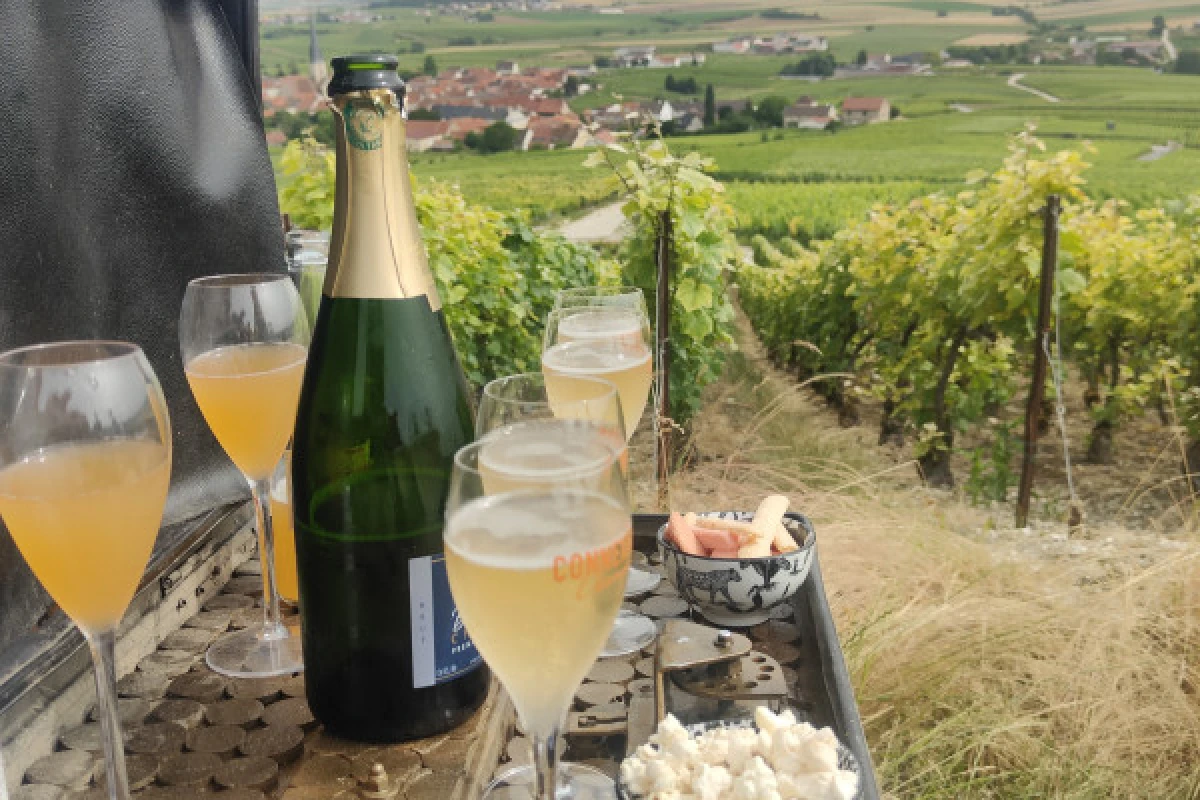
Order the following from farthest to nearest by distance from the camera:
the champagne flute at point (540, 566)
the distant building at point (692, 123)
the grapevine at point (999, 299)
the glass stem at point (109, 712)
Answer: the distant building at point (692, 123), the grapevine at point (999, 299), the glass stem at point (109, 712), the champagne flute at point (540, 566)

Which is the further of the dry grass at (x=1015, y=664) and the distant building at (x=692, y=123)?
the distant building at (x=692, y=123)

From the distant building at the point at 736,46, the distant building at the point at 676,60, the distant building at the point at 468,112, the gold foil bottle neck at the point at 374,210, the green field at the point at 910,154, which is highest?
the distant building at the point at 736,46

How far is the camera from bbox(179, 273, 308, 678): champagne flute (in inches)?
53.7

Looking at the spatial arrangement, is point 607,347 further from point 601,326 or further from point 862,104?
point 862,104

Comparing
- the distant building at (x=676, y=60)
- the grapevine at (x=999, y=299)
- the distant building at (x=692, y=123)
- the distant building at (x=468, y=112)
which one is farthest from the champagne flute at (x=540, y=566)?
the distant building at (x=676, y=60)

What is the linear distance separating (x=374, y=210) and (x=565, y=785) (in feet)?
2.10

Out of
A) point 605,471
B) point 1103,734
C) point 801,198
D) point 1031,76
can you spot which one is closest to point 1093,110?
point 1031,76

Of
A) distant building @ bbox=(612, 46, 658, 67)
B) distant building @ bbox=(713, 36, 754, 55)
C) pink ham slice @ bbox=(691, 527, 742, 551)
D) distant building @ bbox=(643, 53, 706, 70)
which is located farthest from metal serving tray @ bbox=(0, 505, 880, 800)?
distant building @ bbox=(713, 36, 754, 55)

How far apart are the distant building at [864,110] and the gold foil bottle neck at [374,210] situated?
1360 inches

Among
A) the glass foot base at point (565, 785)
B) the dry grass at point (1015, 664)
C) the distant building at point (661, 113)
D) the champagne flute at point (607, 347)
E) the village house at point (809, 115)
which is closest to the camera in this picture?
the glass foot base at point (565, 785)

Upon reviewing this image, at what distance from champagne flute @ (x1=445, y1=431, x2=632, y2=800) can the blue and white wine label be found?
0.96 ft

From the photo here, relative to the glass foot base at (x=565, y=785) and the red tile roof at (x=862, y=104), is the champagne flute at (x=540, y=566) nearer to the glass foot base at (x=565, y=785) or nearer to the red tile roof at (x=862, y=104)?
the glass foot base at (x=565, y=785)

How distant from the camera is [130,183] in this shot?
186 centimetres

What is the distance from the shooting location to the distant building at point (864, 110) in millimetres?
34031
